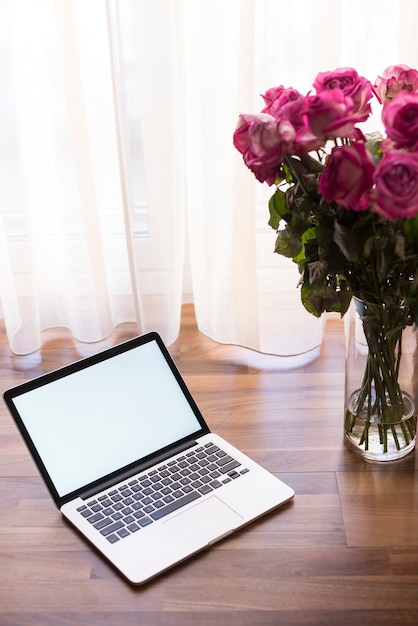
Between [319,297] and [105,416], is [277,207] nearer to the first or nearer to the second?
[319,297]

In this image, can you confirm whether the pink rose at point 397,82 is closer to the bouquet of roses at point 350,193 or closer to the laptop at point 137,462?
the bouquet of roses at point 350,193

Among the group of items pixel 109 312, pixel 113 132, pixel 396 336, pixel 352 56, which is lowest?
pixel 109 312

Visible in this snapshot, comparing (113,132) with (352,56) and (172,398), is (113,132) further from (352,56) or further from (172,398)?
(172,398)

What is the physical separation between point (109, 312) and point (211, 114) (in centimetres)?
39

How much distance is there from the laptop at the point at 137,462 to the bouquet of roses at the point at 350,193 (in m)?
0.23

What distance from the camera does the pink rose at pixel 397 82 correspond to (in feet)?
2.85

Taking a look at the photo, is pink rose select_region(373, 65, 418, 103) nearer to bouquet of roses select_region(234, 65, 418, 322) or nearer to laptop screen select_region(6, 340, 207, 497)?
bouquet of roses select_region(234, 65, 418, 322)

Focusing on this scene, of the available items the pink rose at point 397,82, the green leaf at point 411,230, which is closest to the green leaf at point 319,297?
the green leaf at point 411,230

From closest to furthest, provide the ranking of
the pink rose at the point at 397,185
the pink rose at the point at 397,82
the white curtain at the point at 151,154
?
1. the pink rose at the point at 397,185
2. the pink rose at the point at 397,82
3. the white curtain at the point at 151,154

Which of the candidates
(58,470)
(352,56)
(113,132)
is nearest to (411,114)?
(352,56)

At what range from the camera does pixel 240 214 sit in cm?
125

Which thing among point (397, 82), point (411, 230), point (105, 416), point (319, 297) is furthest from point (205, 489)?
point (397, 82)

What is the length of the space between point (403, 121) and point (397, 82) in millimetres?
123

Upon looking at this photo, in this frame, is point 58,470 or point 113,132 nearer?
point 58,470
